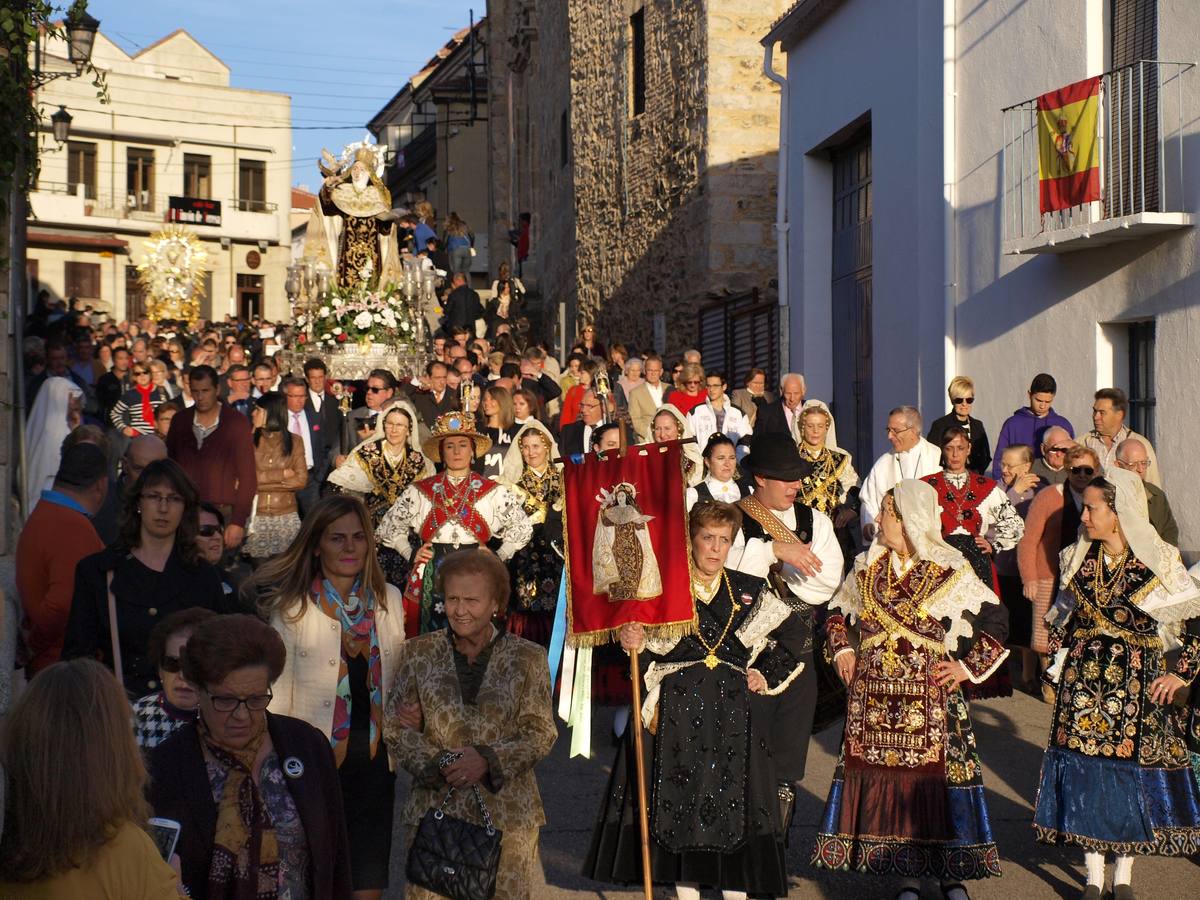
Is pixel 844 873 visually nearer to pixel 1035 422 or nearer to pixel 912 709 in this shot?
pixel 912 709

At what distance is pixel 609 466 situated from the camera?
6520 mm

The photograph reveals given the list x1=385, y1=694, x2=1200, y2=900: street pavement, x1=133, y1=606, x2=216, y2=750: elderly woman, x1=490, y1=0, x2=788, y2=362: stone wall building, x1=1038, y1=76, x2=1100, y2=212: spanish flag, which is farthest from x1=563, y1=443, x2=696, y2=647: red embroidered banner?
x1=490, y1=0, x2=788, y2=362: stone wall building

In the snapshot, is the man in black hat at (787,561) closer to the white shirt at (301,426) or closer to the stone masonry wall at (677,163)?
the white shirt at (301,426)

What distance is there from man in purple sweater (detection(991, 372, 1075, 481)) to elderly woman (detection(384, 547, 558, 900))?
7607mm

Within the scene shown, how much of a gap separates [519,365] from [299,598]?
42.7ft

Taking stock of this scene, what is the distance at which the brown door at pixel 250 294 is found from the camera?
197ft

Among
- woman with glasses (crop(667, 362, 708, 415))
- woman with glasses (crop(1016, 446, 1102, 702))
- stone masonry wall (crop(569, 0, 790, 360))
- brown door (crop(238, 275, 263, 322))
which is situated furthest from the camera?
brown door (crop(238, 275, 263, 322))

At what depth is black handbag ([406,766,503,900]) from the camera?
4906mm

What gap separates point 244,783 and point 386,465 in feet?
22.4

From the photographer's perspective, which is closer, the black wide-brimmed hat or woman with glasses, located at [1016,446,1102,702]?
the black wide-brimmed hat

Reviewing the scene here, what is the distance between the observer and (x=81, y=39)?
1462 centimetres

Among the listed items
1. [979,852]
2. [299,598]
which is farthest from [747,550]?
[299,598]

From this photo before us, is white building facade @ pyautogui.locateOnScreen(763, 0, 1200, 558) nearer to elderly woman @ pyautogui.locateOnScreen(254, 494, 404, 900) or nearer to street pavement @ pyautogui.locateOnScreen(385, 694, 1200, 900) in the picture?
street pavement @ pyautogui.locateOnScreen(385, 694, 1200, 900)

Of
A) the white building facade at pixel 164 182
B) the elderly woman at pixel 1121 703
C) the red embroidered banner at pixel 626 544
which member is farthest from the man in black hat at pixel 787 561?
the white building facade at pixel 164 182
